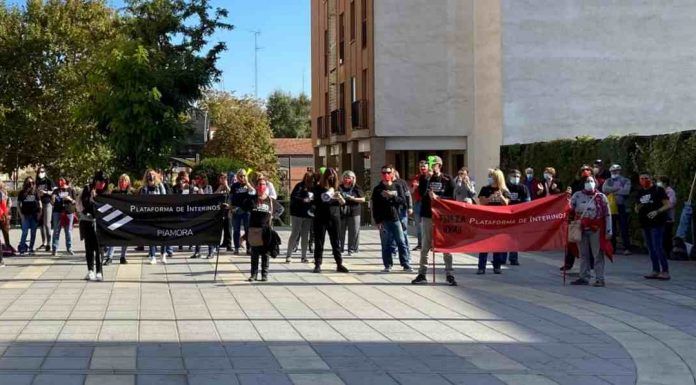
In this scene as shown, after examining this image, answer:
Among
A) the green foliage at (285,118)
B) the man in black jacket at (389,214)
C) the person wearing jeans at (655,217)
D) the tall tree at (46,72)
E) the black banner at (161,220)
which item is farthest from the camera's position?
the green foliage at (285,118)

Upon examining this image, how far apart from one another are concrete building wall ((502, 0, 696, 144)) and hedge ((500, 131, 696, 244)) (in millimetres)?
8177

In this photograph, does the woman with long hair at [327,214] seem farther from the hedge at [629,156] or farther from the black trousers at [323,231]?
the hedge at [629,156]

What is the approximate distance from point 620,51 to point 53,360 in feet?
97.2

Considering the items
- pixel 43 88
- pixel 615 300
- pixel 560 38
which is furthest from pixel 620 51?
pixel 43 88

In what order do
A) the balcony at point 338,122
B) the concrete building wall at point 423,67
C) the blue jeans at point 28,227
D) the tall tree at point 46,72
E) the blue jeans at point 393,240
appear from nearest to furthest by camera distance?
the blue jeans at point 393,240, the blue jeans at point 28,227, the concrete building wall at point 423,67, the balcony at point 338,122, the tall tree at point 46,72

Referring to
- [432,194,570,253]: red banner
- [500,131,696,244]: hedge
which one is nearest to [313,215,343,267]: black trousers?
[432,194,570,253]: red banner

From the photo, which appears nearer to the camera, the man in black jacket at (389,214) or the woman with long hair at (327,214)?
the man in black jacket at (389,214)

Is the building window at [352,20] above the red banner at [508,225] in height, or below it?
above

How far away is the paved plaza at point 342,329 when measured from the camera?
8.34 metres

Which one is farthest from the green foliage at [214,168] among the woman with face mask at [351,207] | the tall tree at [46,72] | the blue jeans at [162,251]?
the woman with face mask at [351,207]

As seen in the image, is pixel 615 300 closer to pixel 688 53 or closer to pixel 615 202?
pixel 615 202

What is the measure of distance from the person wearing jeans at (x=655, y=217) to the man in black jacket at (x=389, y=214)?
386 cm

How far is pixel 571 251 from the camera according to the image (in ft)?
52.5

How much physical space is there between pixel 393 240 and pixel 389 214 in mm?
624
